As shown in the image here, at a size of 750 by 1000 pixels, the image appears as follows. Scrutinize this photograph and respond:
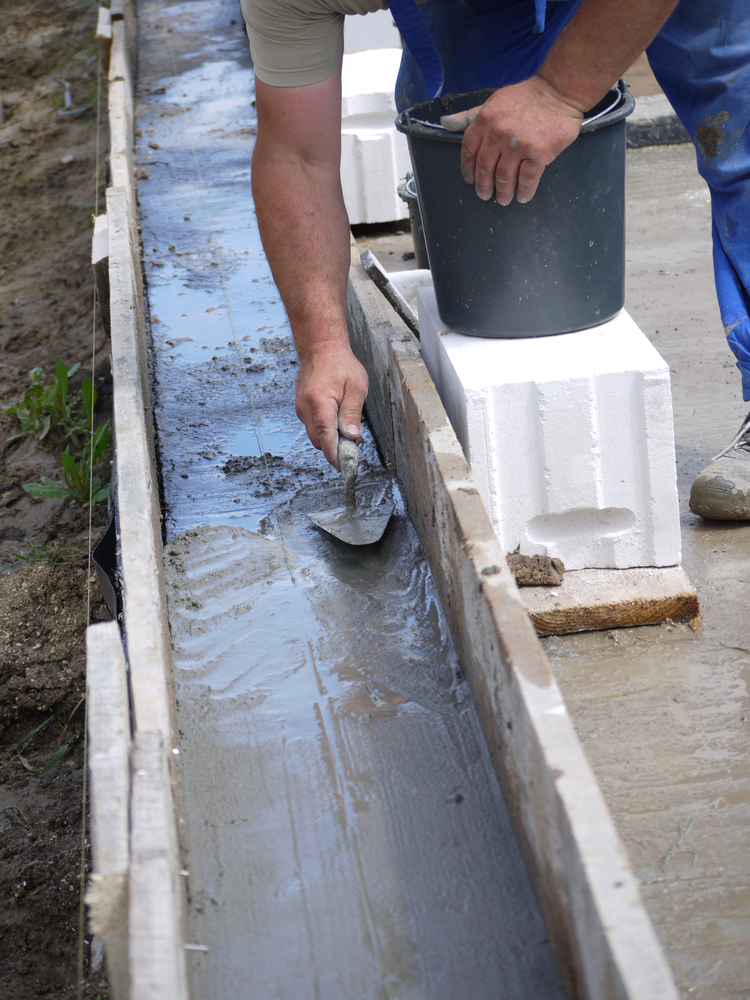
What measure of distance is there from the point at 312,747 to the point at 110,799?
59 cm

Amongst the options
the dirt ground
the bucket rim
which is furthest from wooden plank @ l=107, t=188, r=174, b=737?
the bucket rim

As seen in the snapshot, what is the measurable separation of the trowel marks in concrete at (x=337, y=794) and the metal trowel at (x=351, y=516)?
0.05 metres

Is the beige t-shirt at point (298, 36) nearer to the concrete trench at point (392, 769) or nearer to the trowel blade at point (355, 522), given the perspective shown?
the concrete trench at point (392, 769)

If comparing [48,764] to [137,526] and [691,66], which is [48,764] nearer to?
[137,526]

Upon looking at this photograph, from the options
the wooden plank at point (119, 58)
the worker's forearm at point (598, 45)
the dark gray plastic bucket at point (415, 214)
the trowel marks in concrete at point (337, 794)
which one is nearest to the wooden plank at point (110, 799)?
the trowel marks in concrete at point (337, 794)

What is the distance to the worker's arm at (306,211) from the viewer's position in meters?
2.36

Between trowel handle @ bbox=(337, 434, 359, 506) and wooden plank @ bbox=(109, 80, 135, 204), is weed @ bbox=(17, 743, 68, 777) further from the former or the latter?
wooden plank @ bbox=(109, 80, 135, 204)

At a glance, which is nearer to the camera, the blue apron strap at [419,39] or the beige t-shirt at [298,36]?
the blue apron strap at [419,39]

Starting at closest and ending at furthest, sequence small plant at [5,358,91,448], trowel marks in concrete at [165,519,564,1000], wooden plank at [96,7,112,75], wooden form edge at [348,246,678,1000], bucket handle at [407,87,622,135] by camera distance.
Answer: wooden form edge at [348,246,678,1000]
trowel marks in concrete at [165,519,564,1000]
bucket handle at [407,87,622,135]
small plant at [5,358,91,448]
wooden plank at [96,7,112,75]

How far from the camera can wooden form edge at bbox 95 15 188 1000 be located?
1.18m

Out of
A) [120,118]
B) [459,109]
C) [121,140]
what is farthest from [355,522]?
[120,118]

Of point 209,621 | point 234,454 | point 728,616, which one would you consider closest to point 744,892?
point 728,616

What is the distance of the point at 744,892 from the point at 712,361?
2.17 metres

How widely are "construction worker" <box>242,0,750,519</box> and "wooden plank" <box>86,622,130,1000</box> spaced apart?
90 cm
